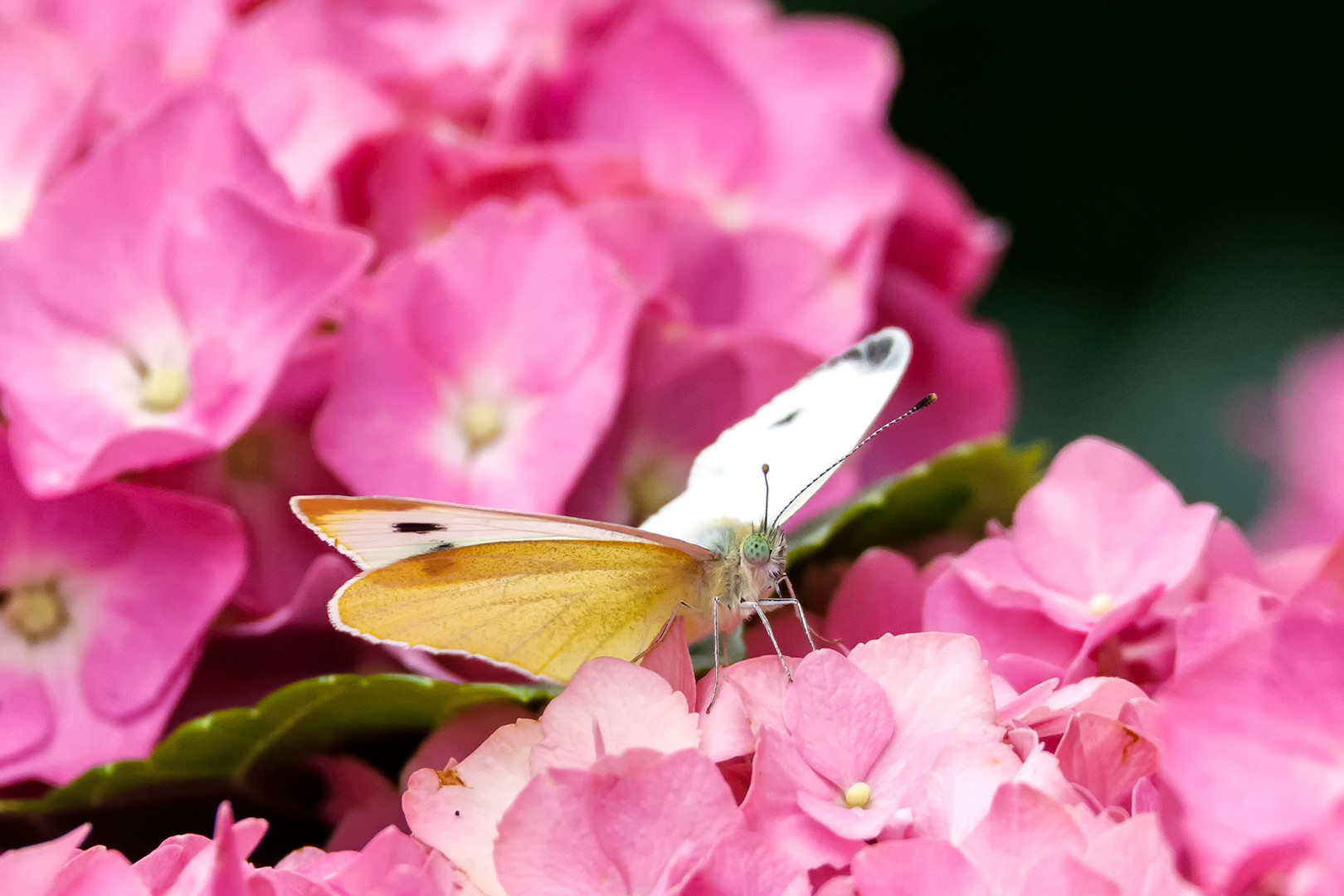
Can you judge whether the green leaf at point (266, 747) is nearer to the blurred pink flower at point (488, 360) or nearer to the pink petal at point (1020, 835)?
the blurred pink flower at point (488, 360)

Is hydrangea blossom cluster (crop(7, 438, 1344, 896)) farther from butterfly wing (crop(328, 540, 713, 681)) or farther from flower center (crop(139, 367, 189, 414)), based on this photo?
flower center (crop(139, 367, 189, 414))

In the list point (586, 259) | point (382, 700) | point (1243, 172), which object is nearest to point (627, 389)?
point (586, 259)

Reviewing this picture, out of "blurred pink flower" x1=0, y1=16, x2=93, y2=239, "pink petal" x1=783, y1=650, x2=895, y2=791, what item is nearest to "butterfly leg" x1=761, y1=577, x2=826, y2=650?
"pink petal" x1=783, y1=650, x2=895, y2=791

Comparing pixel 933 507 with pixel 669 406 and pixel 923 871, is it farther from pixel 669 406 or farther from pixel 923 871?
pixel 923 871

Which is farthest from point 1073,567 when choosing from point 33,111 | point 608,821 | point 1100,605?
point 33,111

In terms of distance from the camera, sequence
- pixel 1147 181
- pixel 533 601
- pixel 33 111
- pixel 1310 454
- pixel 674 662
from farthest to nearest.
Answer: pixel 1147 181, pixel 1310 454, pixel 33 111, pixel 533 601, pixel 674 662

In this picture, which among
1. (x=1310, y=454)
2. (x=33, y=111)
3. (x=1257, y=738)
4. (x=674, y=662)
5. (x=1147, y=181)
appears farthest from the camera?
(x=1147, y=181)

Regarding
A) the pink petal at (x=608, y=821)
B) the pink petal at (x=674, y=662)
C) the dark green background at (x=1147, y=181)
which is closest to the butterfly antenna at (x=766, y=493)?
the pink petal at (x=674, y=662)
